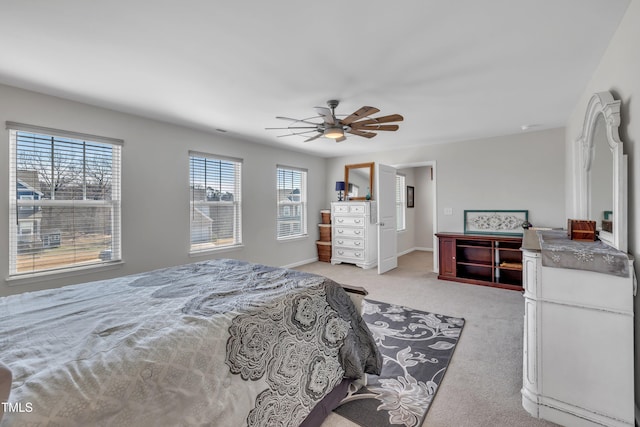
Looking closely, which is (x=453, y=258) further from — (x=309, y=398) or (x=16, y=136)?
(x=16, y=136)

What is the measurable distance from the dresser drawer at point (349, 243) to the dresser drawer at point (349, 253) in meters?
0.07

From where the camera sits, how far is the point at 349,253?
588cm

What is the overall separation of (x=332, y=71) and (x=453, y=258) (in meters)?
3.64

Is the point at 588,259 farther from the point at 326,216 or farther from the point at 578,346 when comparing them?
the point at 326,216

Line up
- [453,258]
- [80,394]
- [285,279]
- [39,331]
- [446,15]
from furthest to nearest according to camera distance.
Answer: [453,258] < [285,279] < [446,15] < [39,331] < [80,394]

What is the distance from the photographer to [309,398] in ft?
5.06

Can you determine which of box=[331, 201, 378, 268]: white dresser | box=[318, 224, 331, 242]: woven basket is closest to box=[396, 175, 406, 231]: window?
box=[331, 201, 378, 268]: white dresser

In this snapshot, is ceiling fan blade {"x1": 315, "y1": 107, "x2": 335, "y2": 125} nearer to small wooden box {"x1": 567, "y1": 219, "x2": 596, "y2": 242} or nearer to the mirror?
small wooden box {"x1": 567, "y1": 219, "x2": 596, "y2": 242}

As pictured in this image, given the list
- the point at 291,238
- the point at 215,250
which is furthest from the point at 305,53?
the point at 291,238

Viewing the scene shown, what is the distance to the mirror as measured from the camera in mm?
6059

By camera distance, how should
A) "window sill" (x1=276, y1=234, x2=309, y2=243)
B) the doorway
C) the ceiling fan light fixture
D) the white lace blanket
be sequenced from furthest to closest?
the doorway → "window sill" (x1=276, y1=234, x2=309, y2=243) → the ceiling fan light fixture → the white lace blanket

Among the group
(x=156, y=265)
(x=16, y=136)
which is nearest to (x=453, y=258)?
(x=156, y=265)

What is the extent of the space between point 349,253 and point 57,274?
4469 mm

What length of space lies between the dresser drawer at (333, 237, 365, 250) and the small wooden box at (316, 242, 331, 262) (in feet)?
0.68
